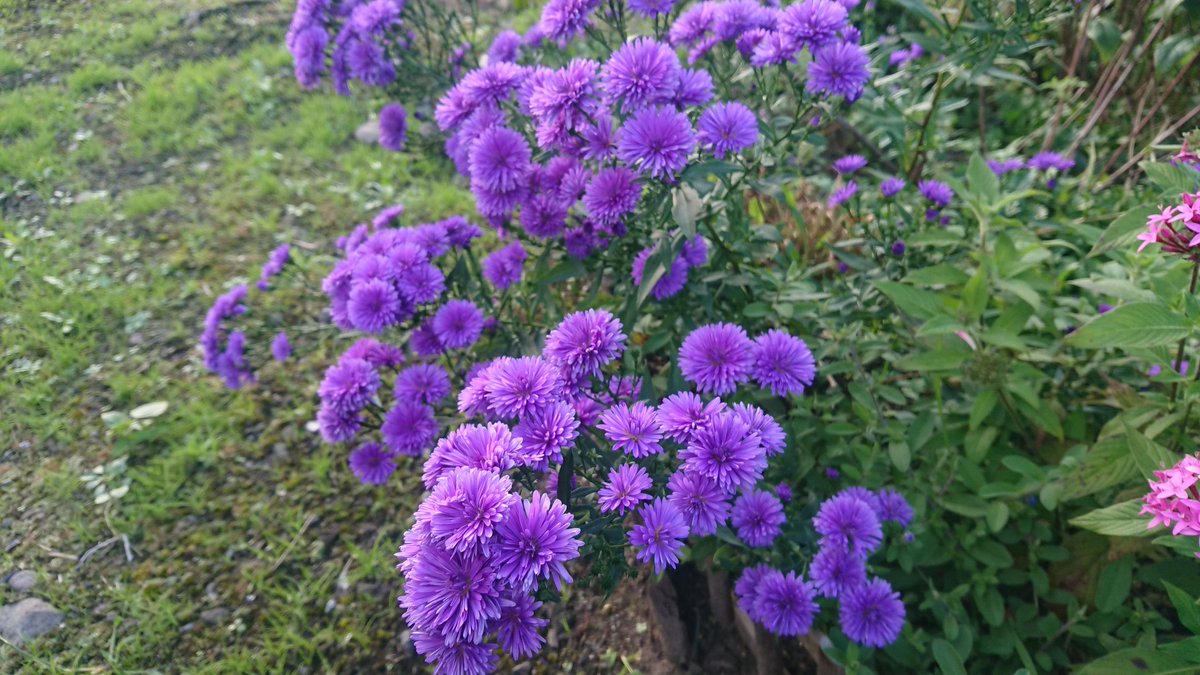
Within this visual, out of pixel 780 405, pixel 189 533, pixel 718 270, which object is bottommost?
pixel 189 533

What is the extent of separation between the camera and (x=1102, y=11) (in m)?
3.06

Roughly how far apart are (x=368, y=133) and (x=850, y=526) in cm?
316

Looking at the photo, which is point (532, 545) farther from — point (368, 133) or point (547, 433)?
point (368, 133)

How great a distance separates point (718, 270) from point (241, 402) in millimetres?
1739

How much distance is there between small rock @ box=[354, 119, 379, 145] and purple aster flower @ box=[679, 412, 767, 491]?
3.10 meters

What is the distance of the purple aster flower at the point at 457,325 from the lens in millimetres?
1653

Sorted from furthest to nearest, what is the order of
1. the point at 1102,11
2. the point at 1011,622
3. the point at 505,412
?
1. the point at 1102,11
2. the point at 1011,622
3. the point at 505,412

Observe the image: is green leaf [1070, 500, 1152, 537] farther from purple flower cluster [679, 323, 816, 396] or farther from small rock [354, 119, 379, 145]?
small rock [354, 119, 379, 145]

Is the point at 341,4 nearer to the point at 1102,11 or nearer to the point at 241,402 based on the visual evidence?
the point at 241,402

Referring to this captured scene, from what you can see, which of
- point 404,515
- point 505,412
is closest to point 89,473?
point 404,515

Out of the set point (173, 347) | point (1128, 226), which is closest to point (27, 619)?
point (173, 347)

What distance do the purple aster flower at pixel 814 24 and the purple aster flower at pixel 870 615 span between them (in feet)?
3.61

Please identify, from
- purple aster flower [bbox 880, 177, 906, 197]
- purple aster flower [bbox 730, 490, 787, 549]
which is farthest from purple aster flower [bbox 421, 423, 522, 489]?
purple aster flower [bbox 880, 177, 906, 197]

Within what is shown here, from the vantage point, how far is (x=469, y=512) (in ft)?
3.27
